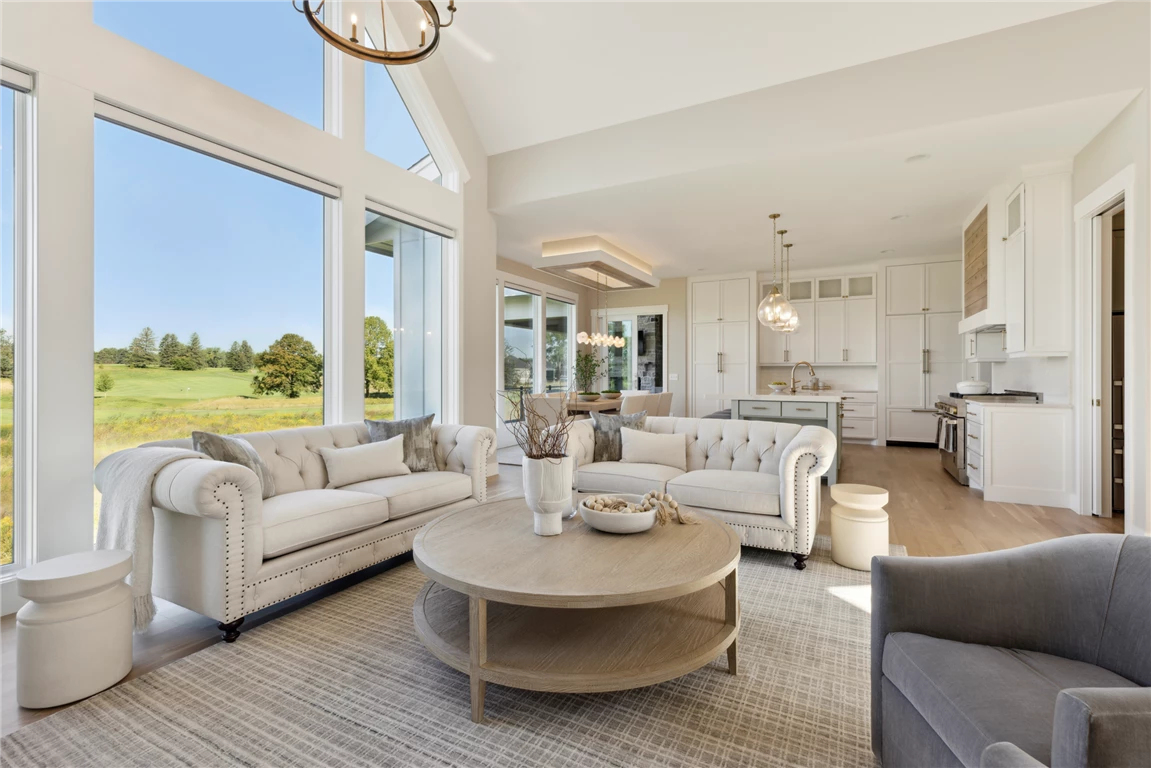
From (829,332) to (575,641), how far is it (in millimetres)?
7731

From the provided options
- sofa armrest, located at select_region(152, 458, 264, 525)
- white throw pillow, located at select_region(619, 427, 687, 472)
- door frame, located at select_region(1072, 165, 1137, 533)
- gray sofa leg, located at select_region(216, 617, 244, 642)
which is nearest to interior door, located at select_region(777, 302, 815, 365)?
door frame, located at select_region(1072, 165, 1137, 533)

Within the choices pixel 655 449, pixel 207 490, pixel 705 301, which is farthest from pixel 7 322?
pixel 705 301

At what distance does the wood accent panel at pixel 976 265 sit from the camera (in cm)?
502

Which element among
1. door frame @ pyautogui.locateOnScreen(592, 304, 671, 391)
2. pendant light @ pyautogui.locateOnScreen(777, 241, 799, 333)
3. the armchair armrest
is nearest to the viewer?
the armchair armrest

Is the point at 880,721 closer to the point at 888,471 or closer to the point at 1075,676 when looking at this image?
the point at 1075,676

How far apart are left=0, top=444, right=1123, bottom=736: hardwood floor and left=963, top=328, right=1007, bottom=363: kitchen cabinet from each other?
4.37 ft

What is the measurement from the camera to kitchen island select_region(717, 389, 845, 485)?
490cm

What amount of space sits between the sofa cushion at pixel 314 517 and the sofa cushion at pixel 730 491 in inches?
69.0

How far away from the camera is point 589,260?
20.9 feet

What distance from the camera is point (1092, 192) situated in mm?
3770

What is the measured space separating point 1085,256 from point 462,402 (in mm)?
5212

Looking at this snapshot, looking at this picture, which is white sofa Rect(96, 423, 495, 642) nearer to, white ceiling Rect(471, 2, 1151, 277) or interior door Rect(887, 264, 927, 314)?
white ceiling Rect(471, 2, 1151, 277)

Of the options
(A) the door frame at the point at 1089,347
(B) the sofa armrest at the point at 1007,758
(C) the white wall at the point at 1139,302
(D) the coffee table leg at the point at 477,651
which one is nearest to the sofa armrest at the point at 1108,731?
(B) the sofa armrest at the point at 1007,758

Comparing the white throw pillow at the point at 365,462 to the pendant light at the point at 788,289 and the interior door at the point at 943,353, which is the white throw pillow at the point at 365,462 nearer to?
the pendant light at the point at 788,289
